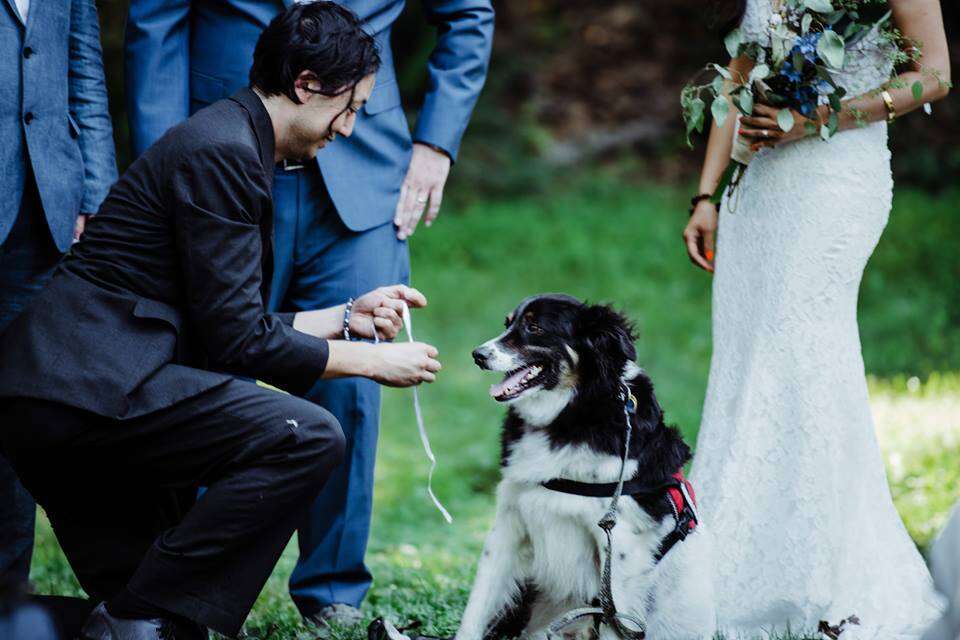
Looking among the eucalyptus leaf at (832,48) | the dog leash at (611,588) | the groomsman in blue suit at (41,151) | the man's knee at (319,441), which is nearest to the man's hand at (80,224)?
the groomsman in blue suit at (41,151)

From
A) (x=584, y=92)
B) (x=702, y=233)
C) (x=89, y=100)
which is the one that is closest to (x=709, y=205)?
(x=702, y=233)

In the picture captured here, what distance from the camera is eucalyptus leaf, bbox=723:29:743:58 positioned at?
3.51 meters


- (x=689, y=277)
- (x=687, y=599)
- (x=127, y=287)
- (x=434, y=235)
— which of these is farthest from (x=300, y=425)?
(x=434, y=235)

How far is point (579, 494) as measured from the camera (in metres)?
3.27

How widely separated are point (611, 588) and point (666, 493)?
313 millimetres

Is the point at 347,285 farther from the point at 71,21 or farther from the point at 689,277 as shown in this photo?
the point at 689,277

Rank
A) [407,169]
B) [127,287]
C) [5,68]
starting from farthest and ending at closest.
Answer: [407,169], [5,68], [127,287]

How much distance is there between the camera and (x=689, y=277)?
33.4 feet

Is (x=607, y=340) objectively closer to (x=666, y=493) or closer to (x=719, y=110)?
(x=666, y=493)

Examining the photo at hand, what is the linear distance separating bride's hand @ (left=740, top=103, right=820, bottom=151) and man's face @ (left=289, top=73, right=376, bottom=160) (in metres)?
1.20

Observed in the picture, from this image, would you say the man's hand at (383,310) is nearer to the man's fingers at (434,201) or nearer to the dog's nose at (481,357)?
the dog's nose at (481,357)

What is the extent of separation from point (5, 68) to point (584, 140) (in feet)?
34.7

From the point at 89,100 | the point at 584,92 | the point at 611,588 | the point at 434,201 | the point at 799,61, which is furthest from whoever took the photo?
the point at 584,92

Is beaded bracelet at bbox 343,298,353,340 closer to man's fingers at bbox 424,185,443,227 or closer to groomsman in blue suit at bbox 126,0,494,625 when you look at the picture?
groomsman in blue suit at bbox 126,0,494,625
